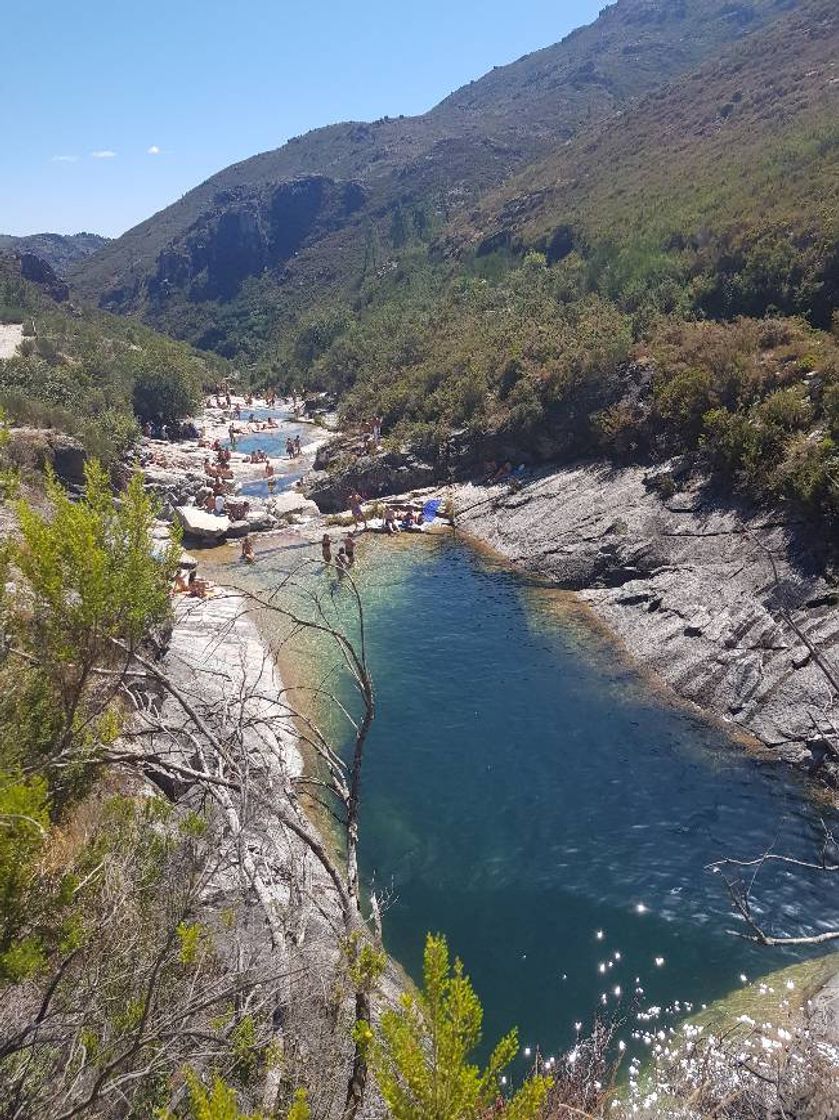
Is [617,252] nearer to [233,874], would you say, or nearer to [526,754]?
[526,754]

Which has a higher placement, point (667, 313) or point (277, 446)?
point (667, 313)

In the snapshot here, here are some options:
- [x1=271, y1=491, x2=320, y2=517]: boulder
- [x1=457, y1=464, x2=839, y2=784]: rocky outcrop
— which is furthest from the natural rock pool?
[x1=271, y1=491, x2=320, y2=517]: boulder

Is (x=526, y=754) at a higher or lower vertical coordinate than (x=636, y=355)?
lower

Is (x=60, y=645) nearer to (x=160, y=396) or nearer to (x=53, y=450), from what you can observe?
(x=53, y=450)

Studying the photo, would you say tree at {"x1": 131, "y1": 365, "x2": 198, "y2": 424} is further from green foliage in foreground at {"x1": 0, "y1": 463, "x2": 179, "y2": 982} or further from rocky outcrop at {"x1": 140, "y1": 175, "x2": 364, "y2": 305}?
rocky outcrop at {"x1": 140, "y1": 175, "x2": 364, "y2": 305}

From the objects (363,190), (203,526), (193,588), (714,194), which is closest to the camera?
(193,588)

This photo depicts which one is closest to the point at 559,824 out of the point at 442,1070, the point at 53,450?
the point at 442,1070

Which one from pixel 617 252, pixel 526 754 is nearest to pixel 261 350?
pixel 617 252

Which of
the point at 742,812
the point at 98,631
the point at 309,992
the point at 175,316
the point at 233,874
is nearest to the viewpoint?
the point at 309,992

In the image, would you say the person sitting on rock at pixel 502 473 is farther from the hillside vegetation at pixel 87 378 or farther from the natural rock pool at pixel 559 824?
the hillside vegetation at pixel 87 378
